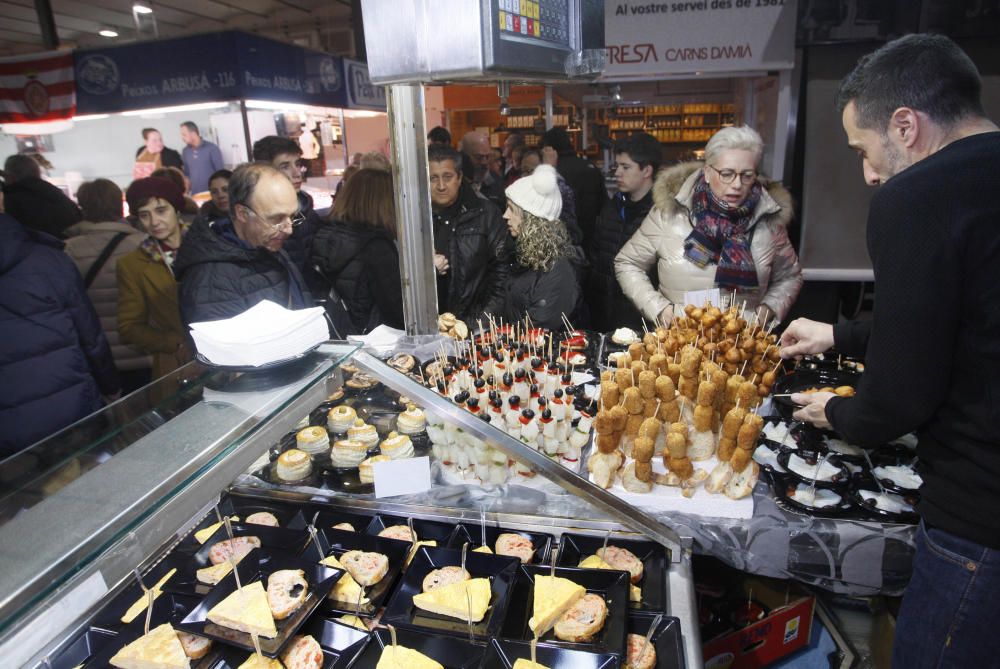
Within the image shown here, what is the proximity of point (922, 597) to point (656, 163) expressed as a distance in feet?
12.9

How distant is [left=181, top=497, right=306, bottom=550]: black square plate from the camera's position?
6.83 ft

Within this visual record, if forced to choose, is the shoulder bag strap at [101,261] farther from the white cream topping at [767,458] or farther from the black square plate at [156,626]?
the white cream topping at [767,458]

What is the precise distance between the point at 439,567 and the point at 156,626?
2.53 feet

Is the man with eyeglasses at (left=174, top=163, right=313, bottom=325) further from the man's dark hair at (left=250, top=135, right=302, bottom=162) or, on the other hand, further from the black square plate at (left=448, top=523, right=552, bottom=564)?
the man's dark hair at (left=250, top=135, right=302, bottom=162)

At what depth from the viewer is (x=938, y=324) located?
1.54 metres

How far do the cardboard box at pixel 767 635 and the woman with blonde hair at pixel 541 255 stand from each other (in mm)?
1799

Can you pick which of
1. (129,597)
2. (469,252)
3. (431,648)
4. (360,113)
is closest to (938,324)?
(431,648)

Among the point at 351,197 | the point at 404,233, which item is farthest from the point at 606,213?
the point at 404,233

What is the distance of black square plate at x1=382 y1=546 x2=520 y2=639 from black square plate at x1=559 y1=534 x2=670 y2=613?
0.64 ft

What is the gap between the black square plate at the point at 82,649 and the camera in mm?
1516

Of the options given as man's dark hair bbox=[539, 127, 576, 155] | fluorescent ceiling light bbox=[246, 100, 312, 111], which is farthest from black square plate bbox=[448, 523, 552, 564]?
fluorescent ceiling light bbox=[246, 100, 312, 111]

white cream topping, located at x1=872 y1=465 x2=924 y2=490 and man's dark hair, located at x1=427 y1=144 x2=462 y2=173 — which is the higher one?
man's dark hair, located at x1=427 y1=144 x2=462 y2=173

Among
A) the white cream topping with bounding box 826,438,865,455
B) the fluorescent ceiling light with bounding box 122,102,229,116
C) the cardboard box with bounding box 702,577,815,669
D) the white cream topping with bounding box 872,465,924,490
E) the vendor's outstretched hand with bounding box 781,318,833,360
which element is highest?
the fluorescent ceiling light with bounding box 122,102,229,116

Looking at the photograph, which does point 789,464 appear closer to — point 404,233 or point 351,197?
point 404,233
